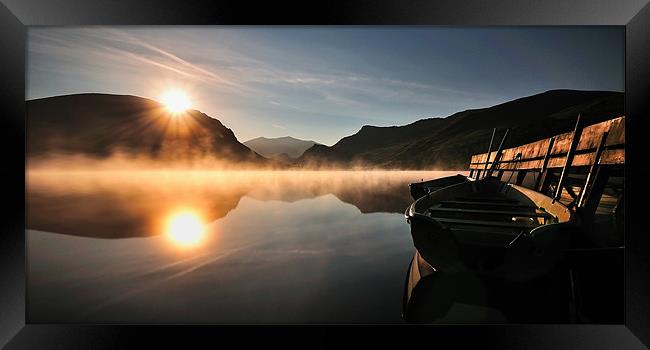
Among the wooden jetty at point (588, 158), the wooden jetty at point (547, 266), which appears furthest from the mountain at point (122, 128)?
the wooden jetty at point (588, 158)

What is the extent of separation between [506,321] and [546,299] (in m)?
0.41

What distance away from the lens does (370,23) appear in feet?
7.69

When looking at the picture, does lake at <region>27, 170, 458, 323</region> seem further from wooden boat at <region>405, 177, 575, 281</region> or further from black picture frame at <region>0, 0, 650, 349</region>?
wooden boat at <region>405, 177, 575, 281</region>

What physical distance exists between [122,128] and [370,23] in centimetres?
2553

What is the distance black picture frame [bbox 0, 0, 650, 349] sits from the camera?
7.56 ft

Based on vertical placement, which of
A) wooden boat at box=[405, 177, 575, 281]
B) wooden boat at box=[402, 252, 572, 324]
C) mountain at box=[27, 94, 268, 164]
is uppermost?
mountain at box=[27, 94, 268, 164]

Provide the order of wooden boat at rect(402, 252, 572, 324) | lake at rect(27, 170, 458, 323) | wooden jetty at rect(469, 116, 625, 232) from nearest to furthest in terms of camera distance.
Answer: wooden boat at rect(402, 252, 572, 324), wooden jetty at rect(469, 116, 625, 232), lake at rect(27, 170, 458, 323)

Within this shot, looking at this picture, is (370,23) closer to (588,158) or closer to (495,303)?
(495,303)

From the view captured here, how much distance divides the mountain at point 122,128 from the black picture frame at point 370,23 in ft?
2.67

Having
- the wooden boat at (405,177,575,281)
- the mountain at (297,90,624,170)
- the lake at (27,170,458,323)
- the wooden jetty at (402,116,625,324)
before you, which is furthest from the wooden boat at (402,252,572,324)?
the mountain at (297,90,624,170)

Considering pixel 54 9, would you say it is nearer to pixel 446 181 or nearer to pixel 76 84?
pixel 76 84

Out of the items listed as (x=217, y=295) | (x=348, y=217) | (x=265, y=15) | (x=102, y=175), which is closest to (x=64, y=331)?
(x=217, y=295)

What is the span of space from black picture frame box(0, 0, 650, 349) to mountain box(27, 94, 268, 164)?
0.81 metres

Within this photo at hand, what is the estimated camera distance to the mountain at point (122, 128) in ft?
22.2
